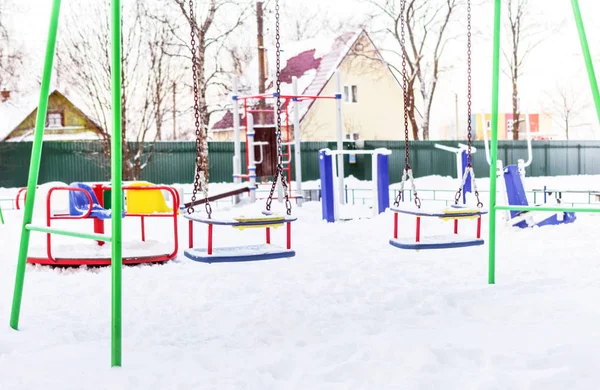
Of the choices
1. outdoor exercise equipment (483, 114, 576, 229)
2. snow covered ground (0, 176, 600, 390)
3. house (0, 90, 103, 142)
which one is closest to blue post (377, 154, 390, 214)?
outdoor exercise equipment (483, 114, 576, 229)

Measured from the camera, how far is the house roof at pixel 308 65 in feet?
79.7

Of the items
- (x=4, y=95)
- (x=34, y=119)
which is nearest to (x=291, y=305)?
(x=4, y=95)

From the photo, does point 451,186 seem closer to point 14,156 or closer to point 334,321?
point 14,156

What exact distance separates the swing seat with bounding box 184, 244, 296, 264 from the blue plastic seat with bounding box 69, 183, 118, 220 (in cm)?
214

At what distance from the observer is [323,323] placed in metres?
4.33

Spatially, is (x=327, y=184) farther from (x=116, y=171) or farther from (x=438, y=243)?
(x=116, y=171)

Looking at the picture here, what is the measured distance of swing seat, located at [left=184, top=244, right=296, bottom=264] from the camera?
484cm

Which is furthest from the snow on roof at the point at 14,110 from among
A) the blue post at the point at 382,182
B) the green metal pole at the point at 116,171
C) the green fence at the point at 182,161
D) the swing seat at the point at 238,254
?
the green metal pole at the point at 116,171

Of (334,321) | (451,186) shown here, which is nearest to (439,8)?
(451,186)

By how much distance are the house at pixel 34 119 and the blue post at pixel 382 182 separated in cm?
1108

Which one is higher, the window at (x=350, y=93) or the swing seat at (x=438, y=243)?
the window at (x=350, y=93)

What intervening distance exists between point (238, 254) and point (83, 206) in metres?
3.30

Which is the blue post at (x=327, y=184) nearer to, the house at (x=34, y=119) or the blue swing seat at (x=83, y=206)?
the blue swing seat at (x=83, y=206)

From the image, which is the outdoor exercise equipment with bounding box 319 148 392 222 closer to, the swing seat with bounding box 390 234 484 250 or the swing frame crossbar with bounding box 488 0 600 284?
the swing seat with bounding box 390 234 484 250
